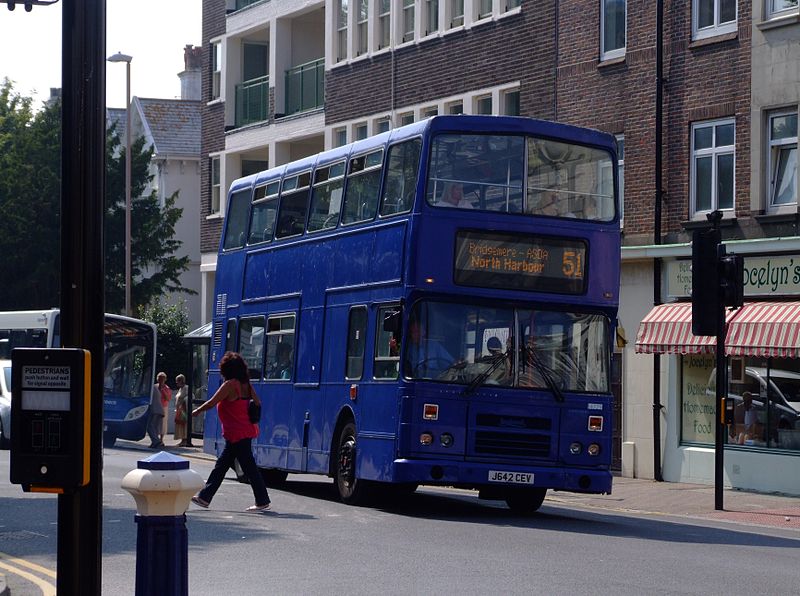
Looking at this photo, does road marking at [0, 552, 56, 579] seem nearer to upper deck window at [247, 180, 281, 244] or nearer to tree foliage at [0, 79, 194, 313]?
upper deck window at [247, 180, 281, 244]

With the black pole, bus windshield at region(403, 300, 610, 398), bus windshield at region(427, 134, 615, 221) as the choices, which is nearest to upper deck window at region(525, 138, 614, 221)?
bus windshield at region(427, 134, 615, 221)

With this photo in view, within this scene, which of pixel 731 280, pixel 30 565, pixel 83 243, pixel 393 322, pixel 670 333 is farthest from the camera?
pixel 670 333

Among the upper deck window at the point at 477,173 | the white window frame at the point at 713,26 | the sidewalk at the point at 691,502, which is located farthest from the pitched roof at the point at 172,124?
the upper deck window at the point at 477,173

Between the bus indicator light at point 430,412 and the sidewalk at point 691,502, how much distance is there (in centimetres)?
472

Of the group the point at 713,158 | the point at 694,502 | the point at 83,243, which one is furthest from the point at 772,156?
the point at 83,243

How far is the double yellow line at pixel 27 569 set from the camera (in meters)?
11.9

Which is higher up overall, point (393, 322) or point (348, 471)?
point (393, 322)

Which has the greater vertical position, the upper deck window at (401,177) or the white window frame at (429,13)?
the white window frame at (429,13)

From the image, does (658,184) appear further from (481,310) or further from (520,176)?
(481,310)

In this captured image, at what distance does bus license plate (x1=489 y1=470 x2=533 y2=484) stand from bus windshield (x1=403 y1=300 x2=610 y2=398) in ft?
3.14

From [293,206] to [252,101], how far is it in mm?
24255

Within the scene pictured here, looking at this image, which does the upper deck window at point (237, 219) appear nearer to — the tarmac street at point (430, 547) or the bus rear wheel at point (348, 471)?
the tarmac street at point (430, 547)

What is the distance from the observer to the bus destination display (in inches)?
719

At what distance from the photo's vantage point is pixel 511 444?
60.7 ft
